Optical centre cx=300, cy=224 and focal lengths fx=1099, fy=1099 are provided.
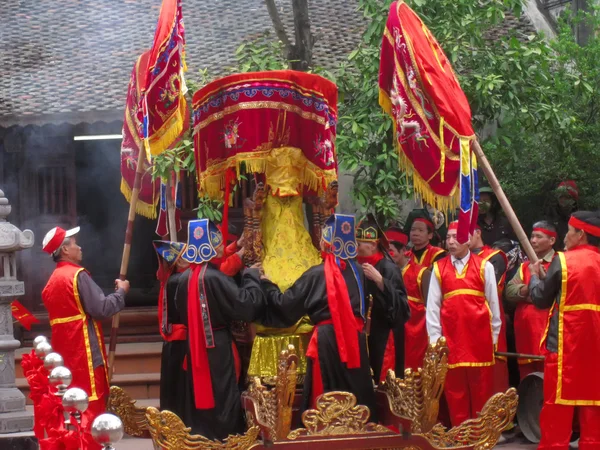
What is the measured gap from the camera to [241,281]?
717cm

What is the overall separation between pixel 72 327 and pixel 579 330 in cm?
355

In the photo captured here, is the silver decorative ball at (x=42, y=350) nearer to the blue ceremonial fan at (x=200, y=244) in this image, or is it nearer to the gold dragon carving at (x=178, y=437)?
the gold dragon carving at (x=178, y=437)

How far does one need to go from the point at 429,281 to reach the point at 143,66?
106 inches

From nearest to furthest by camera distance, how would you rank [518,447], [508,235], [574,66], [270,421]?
[270,421] < [518,447] < [508,235] < [574,66]

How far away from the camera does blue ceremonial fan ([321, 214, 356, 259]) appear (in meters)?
6.87

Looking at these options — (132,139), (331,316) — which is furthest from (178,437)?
(132,139)

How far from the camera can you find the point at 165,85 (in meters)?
7.47

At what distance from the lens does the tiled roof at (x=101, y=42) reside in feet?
41.4

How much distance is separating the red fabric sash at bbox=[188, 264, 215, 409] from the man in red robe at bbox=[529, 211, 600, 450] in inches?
84.1

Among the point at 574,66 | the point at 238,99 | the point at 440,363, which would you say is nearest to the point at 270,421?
the point at 440,363

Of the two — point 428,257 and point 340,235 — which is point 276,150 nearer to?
point 340,235

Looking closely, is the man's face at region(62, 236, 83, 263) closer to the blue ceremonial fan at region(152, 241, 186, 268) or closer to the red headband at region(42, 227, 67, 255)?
the red headband at region(42, 227, 67, 255)

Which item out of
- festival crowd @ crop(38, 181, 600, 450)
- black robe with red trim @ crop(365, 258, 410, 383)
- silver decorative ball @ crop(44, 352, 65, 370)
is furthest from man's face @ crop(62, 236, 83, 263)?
black robe with red trim @ crop(365, 258, 410, 383)

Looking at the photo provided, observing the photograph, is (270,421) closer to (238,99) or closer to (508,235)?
(238,99)
